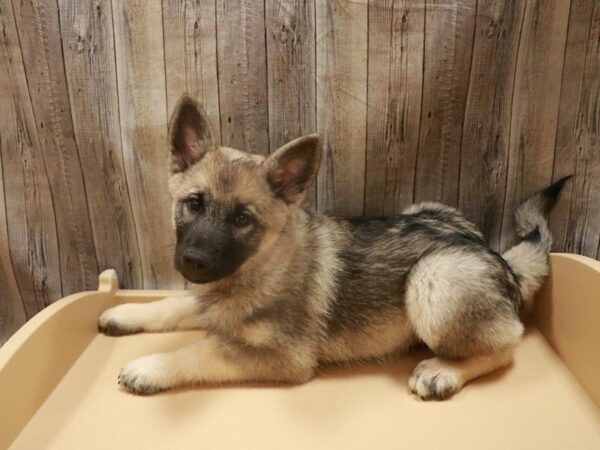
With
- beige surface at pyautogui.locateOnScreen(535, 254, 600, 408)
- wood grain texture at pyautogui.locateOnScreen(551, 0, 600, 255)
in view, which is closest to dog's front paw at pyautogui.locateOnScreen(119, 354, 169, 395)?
beige surface at pyautogui.locateOnScreen(535, 254, 600, 408)

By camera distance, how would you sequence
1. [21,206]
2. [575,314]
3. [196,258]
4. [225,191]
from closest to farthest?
[196,258]
[225,191]
[575,314]
[21,206]

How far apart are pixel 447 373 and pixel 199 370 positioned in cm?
98

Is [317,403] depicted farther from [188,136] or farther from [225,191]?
[188,136]

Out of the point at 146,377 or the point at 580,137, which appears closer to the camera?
the point at 146,377

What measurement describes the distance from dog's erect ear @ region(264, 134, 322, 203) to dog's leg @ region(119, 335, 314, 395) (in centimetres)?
67

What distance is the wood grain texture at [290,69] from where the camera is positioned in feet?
7.16

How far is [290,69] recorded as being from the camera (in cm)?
227

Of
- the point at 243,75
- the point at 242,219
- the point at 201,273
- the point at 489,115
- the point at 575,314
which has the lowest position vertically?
the point at 575,314

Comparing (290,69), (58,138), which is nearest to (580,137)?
(290,69)

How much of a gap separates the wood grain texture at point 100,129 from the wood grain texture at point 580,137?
2.05 m

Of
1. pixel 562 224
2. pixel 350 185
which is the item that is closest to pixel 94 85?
pixel 350 185

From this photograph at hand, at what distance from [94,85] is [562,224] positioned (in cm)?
232

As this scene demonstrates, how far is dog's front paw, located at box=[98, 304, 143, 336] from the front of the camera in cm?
239

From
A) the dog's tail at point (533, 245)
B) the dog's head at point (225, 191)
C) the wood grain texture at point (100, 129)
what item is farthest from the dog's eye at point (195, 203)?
the dog's tail at point (533, 245)
